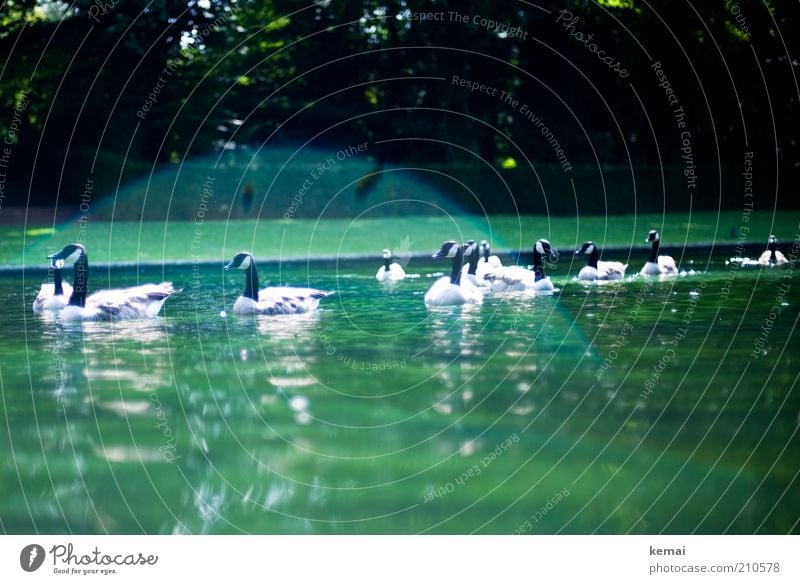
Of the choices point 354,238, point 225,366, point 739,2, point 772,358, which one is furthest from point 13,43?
point 772,358

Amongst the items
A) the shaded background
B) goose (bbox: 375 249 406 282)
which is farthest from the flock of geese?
the shaded background

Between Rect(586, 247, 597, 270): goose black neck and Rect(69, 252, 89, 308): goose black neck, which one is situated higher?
Rect(586, 247, 597, 270): goose black neck

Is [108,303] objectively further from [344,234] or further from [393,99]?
[393,99]

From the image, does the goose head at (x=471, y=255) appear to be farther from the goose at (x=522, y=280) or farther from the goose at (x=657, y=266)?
the goose at (x=657, y=266)

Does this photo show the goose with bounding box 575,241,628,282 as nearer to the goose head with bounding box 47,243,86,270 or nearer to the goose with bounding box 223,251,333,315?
the goose with bounding box 223,251,333,315

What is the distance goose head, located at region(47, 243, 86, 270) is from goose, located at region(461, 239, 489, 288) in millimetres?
5717

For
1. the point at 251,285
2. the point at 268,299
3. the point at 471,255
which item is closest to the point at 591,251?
the point at 471,255

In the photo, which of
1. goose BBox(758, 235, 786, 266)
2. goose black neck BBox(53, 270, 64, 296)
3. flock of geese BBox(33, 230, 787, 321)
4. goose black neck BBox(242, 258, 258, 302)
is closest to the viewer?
flock of geese BBox(33, 230, 787, 321)

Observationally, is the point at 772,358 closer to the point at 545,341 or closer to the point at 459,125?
the point at 545,341

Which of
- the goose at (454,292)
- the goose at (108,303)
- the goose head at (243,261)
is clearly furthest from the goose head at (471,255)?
the goose at (108,303)

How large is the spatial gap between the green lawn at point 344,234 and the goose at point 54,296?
23.4 feet

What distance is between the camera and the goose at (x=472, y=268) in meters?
15.9

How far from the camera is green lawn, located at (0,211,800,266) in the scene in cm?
2434
